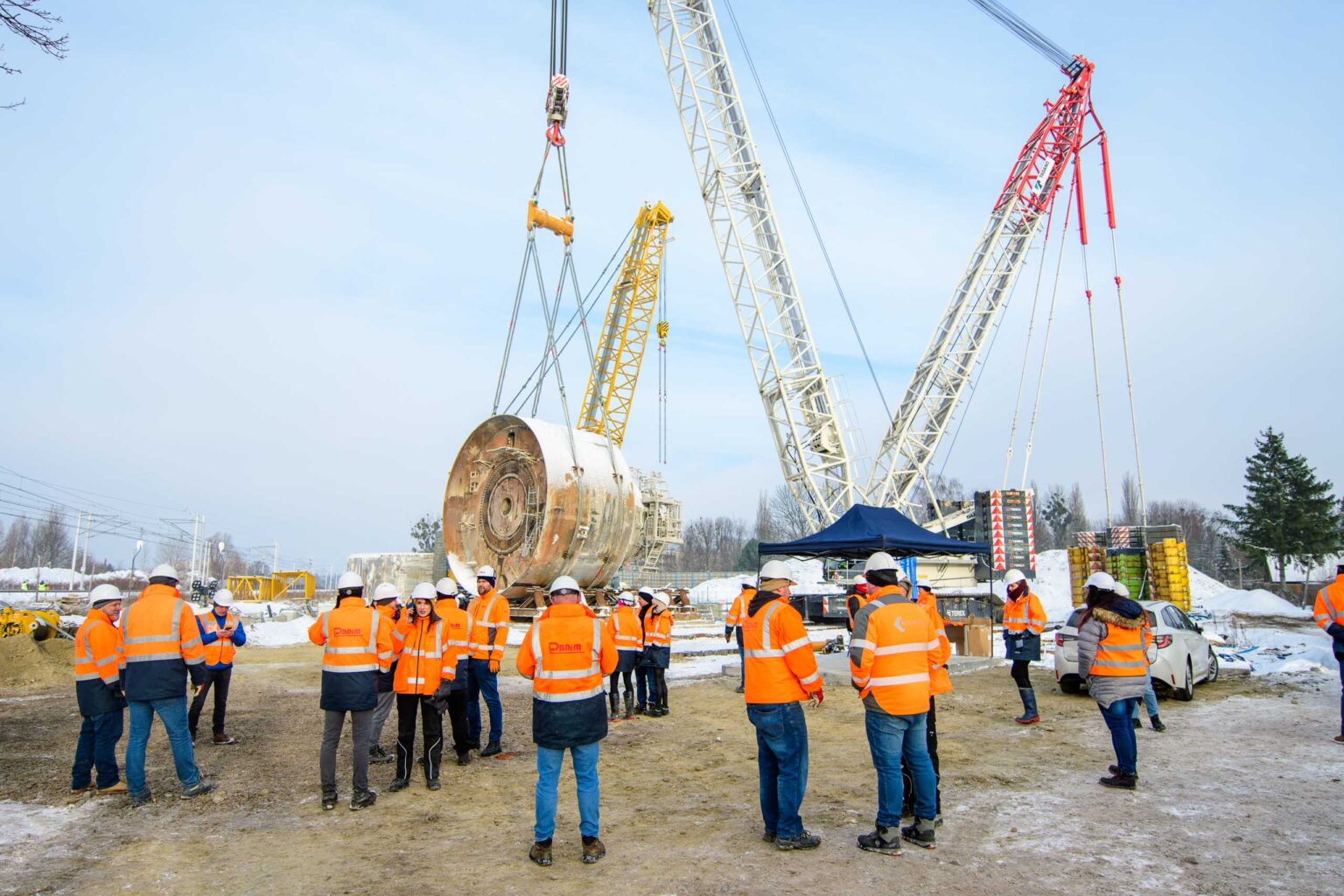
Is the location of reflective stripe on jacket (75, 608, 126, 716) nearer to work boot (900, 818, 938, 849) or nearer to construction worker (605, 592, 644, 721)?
construction worker (605, 592, 644, 721)

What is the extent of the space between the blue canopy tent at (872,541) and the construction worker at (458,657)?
7.51 metres

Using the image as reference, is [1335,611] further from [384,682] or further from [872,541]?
[384,682]

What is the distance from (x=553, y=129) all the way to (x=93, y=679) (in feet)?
50.5

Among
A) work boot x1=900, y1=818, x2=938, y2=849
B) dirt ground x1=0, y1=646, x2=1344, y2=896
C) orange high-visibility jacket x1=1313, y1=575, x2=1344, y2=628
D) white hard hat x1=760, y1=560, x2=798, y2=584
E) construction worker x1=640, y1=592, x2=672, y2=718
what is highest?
white hard hat x1=760, y1=560, x2=798, y2=584

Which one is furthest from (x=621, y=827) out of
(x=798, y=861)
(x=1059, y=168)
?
(x=1059, y=168)

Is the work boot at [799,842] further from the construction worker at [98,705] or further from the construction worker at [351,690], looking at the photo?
the construction worker at [98,705]

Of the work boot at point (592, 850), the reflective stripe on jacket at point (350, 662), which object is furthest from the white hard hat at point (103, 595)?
the work boot at point (592, 850)

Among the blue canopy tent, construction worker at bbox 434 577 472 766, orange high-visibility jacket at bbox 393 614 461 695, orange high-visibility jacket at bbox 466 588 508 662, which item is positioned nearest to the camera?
orange high-visibility jacket at bbox 393 614 461 695

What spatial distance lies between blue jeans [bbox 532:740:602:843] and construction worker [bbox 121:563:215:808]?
349cm

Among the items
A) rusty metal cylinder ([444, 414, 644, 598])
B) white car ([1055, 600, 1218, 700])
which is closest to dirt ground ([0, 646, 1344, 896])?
white car ([1055, 600, 1218, 700])

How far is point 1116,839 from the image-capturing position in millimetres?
5730

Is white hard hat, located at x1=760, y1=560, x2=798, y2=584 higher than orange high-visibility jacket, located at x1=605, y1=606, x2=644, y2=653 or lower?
higher

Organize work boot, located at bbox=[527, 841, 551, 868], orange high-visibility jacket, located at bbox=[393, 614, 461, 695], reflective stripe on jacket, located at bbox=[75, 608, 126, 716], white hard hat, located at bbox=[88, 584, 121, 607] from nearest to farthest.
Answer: work boot, located at bbox=[527, 841, 551, 868]
reflective stripe on jacket, located at bbox=[75, 608, 126, 716]
orange high-visibility jacket, located at bbox=[393, 614, 461, 695]
white hard hat, located at bbox=[88, 584, 121, 607]

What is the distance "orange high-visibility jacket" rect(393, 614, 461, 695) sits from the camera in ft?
24.9
